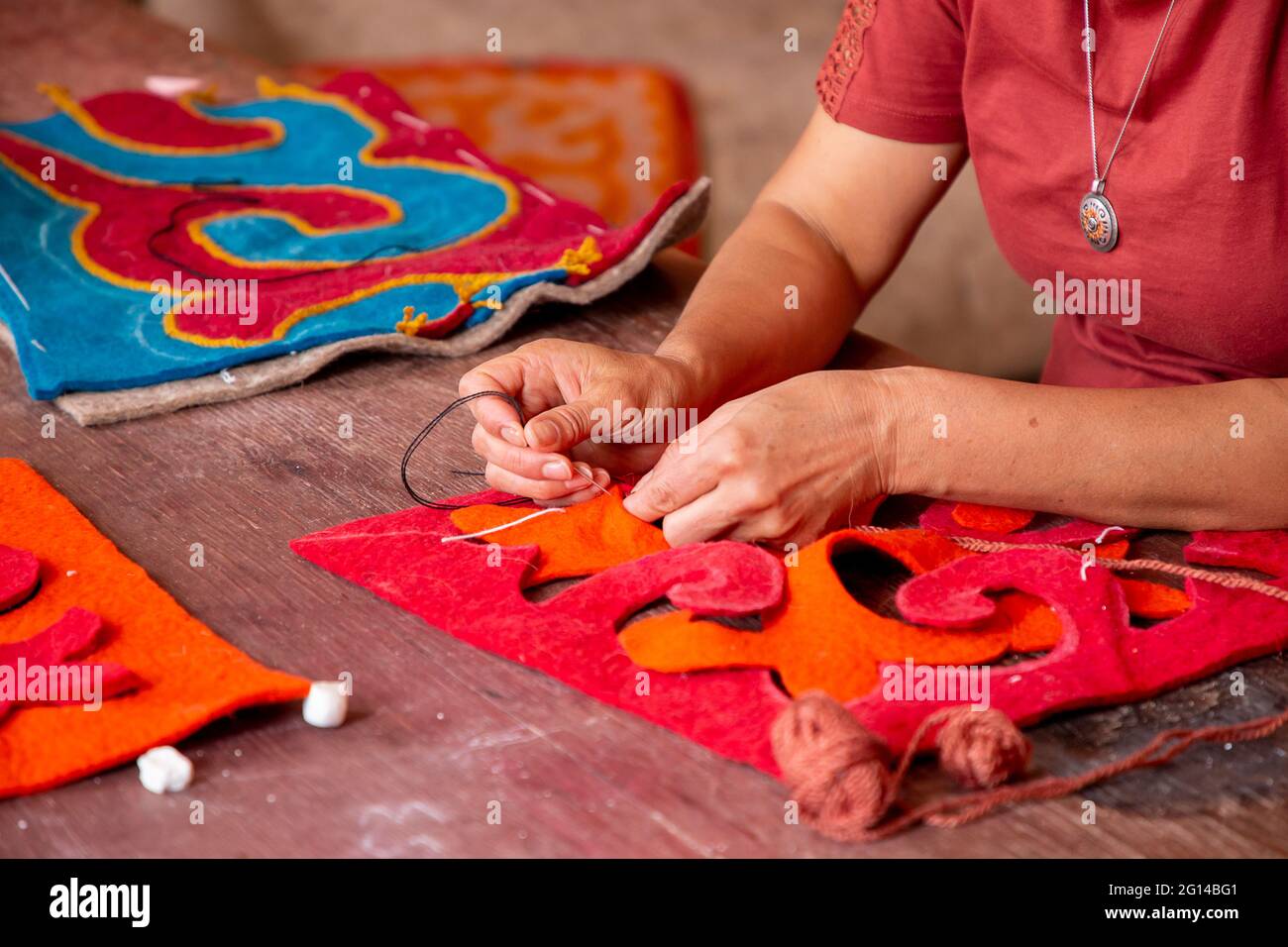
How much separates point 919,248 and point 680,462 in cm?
226

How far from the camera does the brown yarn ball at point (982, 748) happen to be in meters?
0.70

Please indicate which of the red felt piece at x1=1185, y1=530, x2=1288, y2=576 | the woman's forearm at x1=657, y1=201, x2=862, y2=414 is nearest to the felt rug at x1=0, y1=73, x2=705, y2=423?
the woman's forearm at x1=657, y1=201, x2=862, y2=414

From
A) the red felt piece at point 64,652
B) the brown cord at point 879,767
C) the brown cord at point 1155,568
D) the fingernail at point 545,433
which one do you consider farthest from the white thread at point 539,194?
the brown cord at point 879,767

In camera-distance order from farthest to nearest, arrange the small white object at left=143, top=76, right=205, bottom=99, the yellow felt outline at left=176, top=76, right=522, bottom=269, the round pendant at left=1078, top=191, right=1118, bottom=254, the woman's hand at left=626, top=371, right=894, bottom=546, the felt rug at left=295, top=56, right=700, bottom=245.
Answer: the felt rug at left=295, top=56, right=700, bottom=245
the small white object at left=143, top=76, right=205, bottom=99
the yellow felt outline at left=176, top=76, right=522, bottom=269
the round pendant at left=1078, top=191, right=1118, bottom=254
the woman's hand at left=626, top=371, right=894, bottom=546

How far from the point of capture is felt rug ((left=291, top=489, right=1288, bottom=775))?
0.77m

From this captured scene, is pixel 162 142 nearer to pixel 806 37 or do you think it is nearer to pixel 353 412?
pixel 353 412

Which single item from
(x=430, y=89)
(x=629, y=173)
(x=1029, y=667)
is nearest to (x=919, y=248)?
(x=629, y=173)

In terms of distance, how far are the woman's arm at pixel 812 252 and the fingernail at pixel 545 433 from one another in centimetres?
19

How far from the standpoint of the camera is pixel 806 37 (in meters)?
3.61

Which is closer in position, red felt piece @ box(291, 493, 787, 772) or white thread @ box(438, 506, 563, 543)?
red felt piece @ box(291, 493, 787, 772)

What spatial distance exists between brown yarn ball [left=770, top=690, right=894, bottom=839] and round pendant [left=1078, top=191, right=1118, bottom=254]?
1.73ft

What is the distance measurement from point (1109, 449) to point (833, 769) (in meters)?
0.38

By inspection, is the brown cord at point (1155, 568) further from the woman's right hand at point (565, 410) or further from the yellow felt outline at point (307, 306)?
the yellow felt outline at point (307, 306)

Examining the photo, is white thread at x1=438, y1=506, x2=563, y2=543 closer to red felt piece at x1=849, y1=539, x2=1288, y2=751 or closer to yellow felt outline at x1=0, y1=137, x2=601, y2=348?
red felt piece at x1=849, y1=539, x2=1288, y2=751
